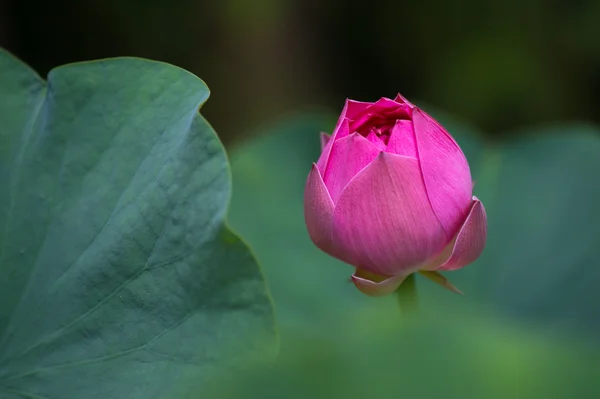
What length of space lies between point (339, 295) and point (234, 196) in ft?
0.63

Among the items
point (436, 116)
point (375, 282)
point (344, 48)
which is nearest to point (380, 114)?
point (375, 282)

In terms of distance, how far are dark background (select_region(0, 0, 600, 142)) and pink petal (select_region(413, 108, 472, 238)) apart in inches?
64.8

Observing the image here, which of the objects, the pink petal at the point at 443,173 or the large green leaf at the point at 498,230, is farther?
the large green leaf at the point at 498,230

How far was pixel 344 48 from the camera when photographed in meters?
2.49

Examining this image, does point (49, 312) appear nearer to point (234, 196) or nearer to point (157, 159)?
point (157, 159)

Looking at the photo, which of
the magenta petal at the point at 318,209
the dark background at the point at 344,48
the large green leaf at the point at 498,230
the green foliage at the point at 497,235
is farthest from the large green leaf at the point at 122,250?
the dark background at the point at 344,48

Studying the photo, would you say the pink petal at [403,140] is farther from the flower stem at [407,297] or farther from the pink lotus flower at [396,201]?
the flower stem at [407,297]

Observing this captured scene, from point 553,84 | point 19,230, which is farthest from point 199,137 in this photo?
point 553,84

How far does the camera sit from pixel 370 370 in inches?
13.2

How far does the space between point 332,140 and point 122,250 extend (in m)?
0.17

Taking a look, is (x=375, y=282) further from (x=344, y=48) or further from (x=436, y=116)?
(x=344, y=48)

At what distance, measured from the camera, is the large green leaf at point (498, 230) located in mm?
968

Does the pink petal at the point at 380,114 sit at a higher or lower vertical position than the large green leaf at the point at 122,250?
higher

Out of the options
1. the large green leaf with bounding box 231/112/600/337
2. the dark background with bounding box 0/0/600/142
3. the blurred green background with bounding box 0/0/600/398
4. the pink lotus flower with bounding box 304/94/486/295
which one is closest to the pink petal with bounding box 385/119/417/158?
the pink lotus flower with bounding box 304/94/486/295
